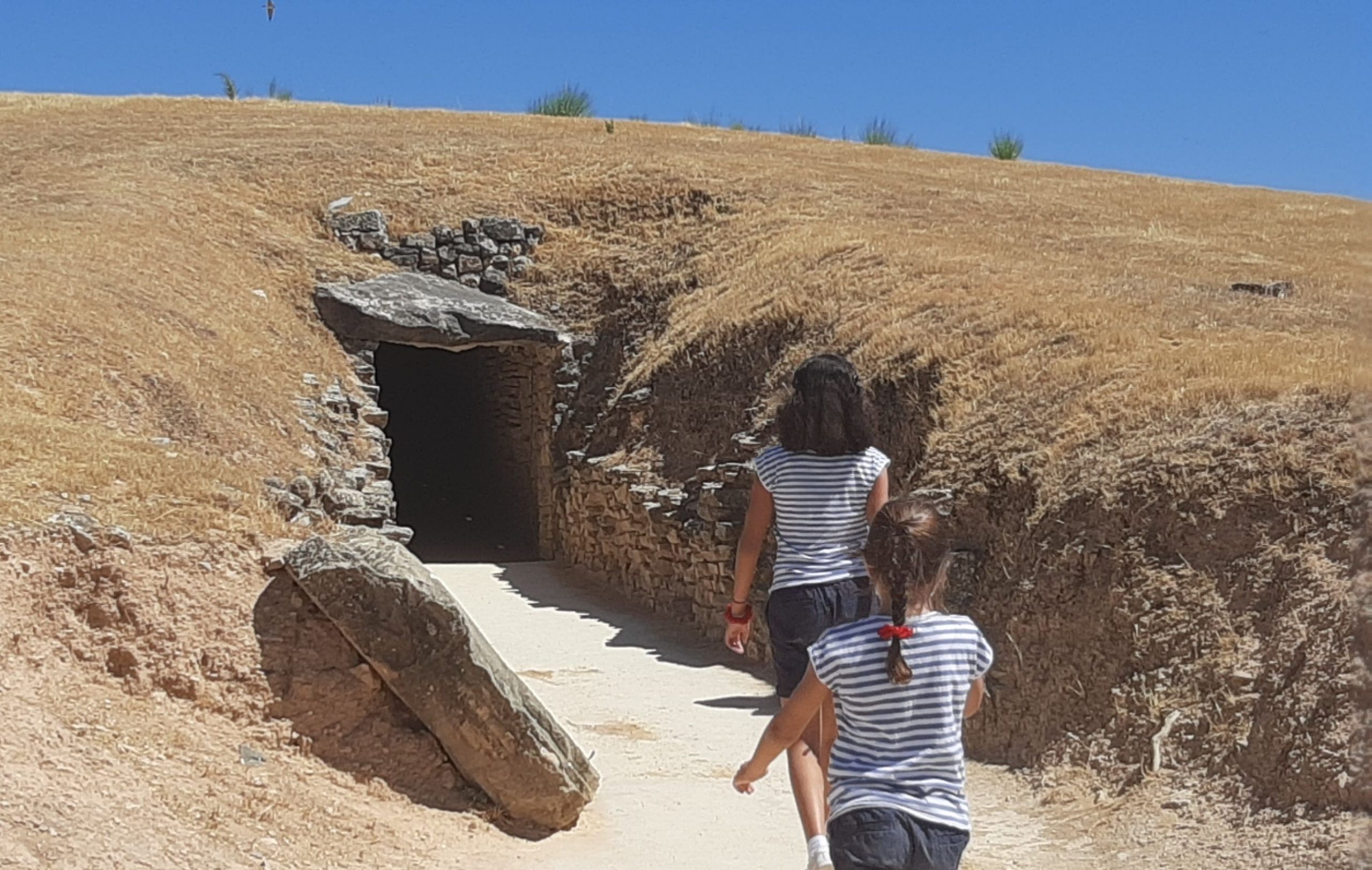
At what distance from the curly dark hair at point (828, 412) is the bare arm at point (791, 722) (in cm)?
151

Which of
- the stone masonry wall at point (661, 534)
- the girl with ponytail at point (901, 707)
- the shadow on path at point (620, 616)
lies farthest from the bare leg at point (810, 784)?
the shadow on path at point (620, 616)

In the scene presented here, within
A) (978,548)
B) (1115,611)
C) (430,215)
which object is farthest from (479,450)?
(1115,611)

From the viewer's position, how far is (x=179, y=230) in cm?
1600

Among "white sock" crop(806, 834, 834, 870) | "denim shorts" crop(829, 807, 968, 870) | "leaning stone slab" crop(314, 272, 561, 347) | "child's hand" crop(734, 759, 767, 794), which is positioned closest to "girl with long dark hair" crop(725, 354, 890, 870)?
"white sock" crop(806, 834, 834, 870)

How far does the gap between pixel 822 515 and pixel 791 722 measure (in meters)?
1.52

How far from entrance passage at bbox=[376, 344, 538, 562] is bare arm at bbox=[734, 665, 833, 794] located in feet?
40.8

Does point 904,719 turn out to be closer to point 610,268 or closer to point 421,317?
point 421,317

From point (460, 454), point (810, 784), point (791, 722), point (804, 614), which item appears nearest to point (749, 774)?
point (791, 722)

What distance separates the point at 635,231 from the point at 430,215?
8.48 ft

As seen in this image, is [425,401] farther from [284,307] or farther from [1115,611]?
[1115,611]

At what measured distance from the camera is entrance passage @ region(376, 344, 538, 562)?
17484 mm

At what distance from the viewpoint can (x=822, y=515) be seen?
17.2ft

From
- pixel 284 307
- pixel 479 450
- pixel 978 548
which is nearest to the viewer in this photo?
pixel 978 548

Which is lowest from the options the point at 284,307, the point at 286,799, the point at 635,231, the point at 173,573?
the point at 286,799
